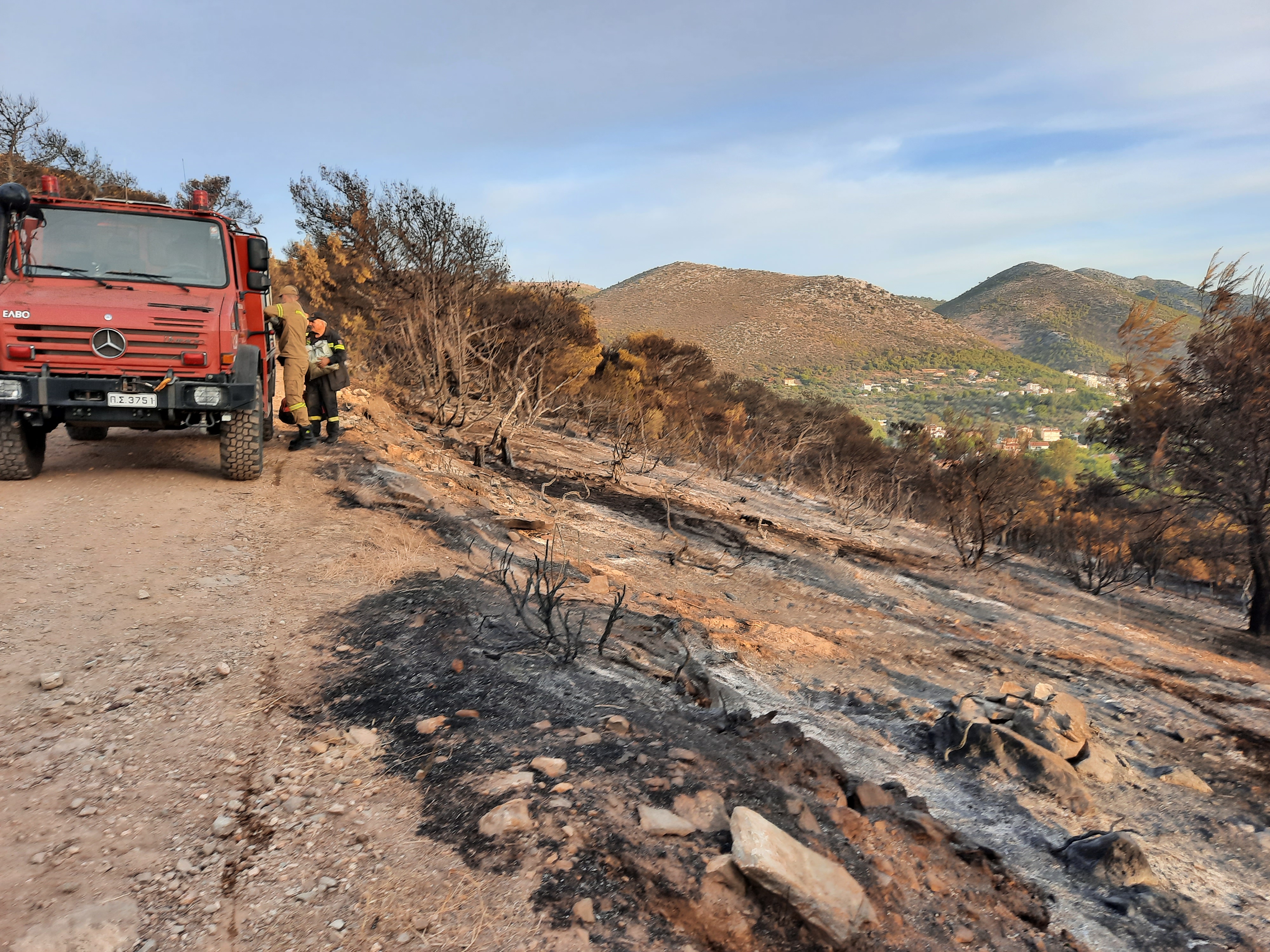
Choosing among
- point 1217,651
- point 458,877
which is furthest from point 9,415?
point 1217,651

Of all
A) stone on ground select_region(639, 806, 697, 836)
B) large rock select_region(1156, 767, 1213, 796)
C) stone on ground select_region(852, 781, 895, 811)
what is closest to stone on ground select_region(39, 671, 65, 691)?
stone on ground select_region(639, 806, 697, 836)

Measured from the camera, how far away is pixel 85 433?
318 inches

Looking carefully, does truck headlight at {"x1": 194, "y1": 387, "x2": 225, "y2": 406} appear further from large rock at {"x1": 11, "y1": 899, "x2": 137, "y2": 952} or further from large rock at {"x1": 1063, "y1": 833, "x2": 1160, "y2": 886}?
large rock at {"x1": 1063, "y1": 833, "x2": 1160, "y2": 886}

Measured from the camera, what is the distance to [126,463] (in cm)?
724

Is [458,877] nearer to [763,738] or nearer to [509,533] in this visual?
[763,738]

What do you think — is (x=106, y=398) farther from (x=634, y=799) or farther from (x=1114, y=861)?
(x=1114, y=861)

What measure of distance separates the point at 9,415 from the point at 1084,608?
1396cm

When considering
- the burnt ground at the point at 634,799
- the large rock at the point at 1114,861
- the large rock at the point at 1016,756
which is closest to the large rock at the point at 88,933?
the burnt ground at the point at 634,799

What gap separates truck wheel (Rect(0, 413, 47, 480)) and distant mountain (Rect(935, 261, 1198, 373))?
7569 centimetres

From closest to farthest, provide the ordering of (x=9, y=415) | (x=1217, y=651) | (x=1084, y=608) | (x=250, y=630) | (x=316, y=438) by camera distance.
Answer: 1. (x=250, y=630)
2. (x=9, y=415)
3. (x=316, y=438)
4. (x=1217, y=651)
5. (x=1084, y=608)

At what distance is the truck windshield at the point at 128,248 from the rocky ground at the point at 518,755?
6.28 ft

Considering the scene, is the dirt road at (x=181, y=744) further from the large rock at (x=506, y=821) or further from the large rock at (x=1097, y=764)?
the large rock at (x=1097, y=764)

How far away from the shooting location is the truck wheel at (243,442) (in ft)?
21.4

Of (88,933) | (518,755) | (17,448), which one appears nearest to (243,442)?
(17,448)
